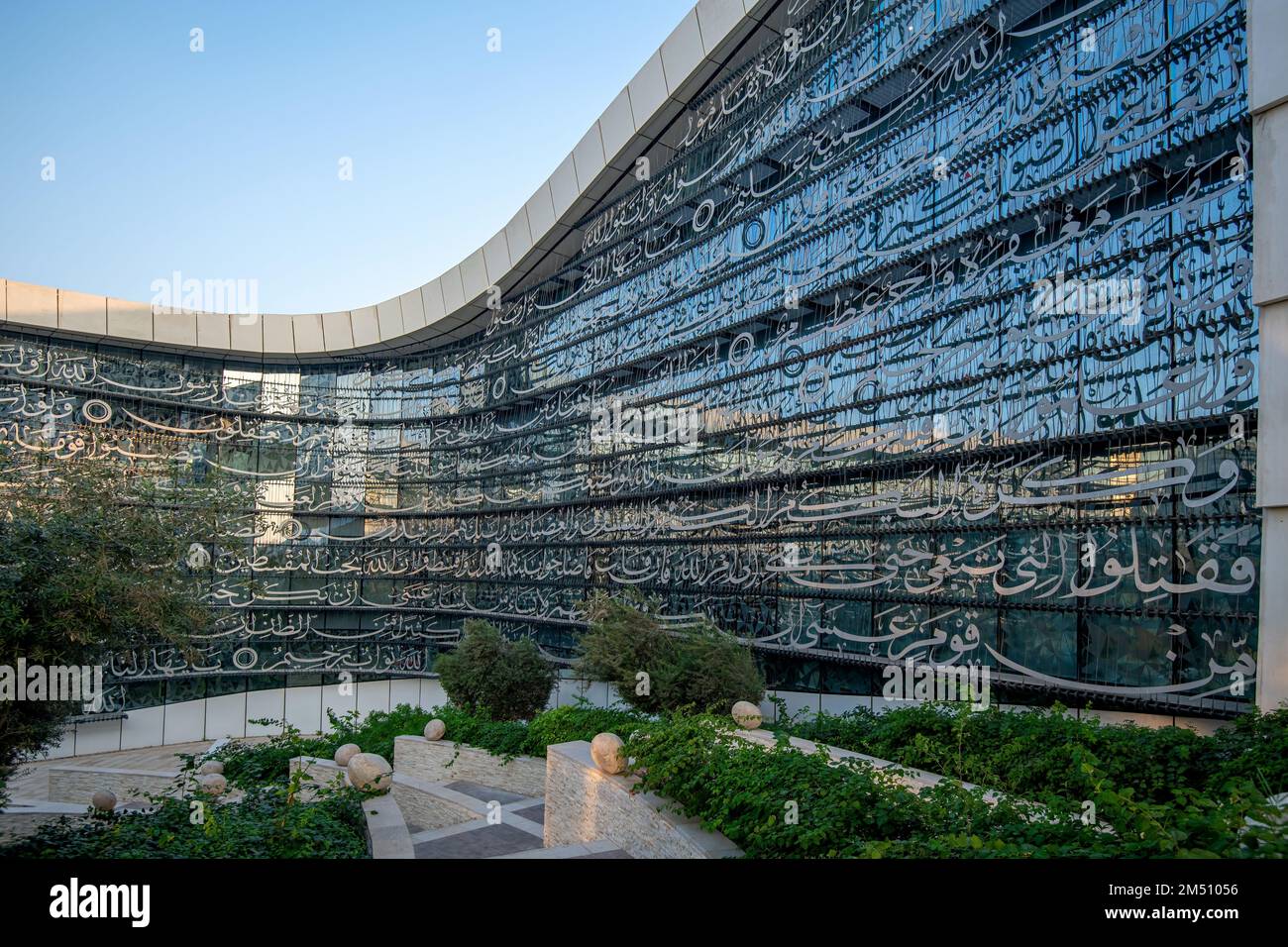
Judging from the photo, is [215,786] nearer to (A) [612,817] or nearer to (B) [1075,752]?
(A) [612,817]

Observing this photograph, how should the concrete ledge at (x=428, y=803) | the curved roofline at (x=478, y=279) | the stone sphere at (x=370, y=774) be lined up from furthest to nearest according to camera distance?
the curved roofline at (x=478, y=279) → the concrete ledge at (x=428, y=803) → the stone sphere at (x=370, y=774)

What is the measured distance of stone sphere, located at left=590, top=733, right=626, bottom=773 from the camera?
10742 mm

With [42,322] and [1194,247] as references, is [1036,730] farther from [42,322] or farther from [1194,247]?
[42,322]

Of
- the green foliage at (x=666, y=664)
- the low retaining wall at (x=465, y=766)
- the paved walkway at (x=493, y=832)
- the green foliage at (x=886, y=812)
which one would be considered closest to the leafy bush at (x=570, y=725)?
the low retaining wall at (x=465, y=766)

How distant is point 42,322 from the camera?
3167cm

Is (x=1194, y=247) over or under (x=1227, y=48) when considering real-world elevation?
under

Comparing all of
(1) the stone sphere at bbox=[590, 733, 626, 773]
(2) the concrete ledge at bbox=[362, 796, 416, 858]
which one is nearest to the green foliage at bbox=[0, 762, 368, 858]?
(2) the concrete ledge at bbox=[362, 796, 416, 858]

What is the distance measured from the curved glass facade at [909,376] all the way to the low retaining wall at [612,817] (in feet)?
23.1

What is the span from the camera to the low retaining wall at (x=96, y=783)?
21156 millimetres

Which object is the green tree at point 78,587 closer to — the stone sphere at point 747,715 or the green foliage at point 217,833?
the green foliage at point 217,833

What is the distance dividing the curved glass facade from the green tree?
5822mm

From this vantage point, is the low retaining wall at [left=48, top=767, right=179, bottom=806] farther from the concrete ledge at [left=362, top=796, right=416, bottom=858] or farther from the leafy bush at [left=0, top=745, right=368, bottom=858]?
the concrete ledge at [left=362, top=796, right=416, bottom=858]
